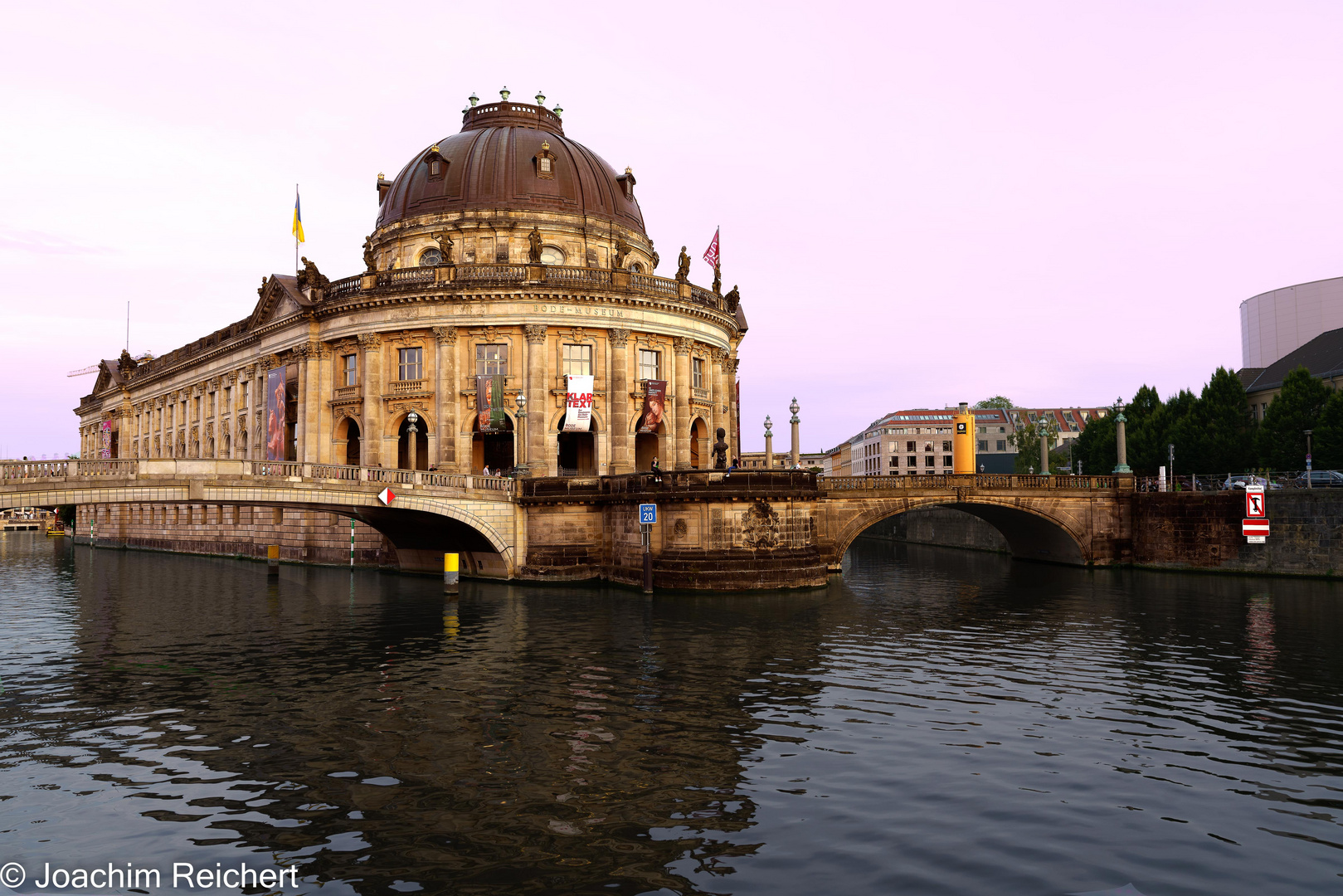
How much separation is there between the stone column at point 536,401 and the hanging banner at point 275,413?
18.6 m

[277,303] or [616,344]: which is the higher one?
[277,303]

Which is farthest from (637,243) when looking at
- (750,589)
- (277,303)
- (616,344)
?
(750,589)

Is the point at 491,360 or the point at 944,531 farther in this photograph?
the point at 944,531

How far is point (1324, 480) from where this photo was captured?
51125 millimetres

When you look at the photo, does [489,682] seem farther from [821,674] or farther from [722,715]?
[821,674]

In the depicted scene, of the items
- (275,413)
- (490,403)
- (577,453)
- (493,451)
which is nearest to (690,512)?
(490,403)

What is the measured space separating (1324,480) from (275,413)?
210 feet

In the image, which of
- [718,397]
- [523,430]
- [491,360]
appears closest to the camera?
[523,430]

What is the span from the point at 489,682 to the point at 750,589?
1954 centimetres

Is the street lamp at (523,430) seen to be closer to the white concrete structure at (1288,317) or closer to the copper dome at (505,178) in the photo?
the copper dome at (505,178)

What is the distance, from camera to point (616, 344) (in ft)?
176

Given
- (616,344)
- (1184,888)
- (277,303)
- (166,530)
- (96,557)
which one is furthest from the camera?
(166,530)

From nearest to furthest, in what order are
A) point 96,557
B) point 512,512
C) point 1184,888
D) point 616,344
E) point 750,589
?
1. point 1184,888
2. point 750,589
3. point 512,512
4. point 616,344
5. point 96,557

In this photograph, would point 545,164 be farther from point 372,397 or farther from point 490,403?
point 372,397
